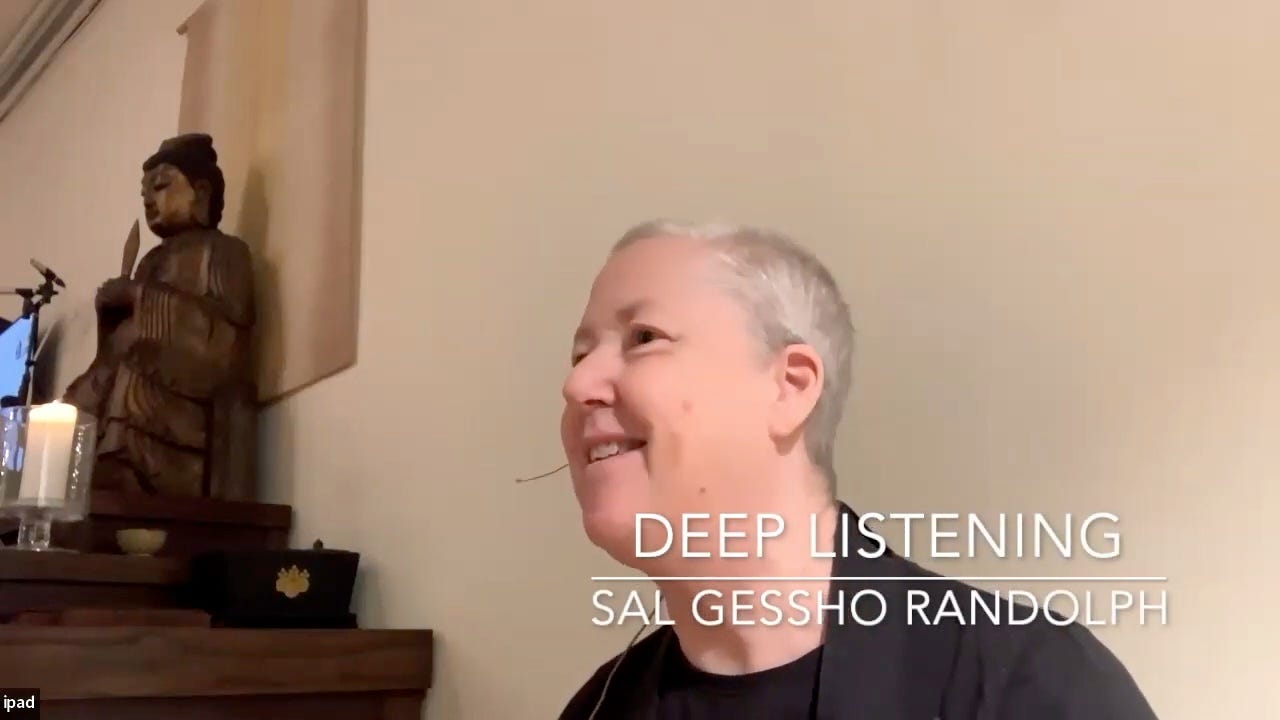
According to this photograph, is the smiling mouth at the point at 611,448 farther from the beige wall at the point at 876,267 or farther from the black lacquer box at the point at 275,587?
the black lacquer box at the point at 275,587

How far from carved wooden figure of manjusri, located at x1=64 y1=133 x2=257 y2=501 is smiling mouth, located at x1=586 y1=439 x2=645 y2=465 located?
1.04 m

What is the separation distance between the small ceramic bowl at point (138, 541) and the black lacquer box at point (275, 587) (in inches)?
2.2

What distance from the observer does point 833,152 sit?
0.93m

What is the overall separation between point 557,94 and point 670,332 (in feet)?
2.12

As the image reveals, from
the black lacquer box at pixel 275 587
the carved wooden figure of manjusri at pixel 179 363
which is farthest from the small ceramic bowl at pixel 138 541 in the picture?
the carved wooden figure of manjusri at pixel 179 363

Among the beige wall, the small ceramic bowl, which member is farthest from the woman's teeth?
the small ceramic bowl

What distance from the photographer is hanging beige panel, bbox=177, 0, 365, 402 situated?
157cm

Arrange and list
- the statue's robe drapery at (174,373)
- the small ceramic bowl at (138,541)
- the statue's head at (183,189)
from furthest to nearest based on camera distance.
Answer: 1. the statue's head at (183,189)
2. the statue's robe drapery at (174,373)
3. the small ceramic bowl at (138,541)

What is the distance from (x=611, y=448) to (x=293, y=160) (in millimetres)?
1268

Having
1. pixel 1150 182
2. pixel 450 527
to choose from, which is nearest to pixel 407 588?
pixel 450 527

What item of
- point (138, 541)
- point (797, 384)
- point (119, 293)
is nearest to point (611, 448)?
point (797, 384)

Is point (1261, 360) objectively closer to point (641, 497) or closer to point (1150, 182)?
point (1150, 182)

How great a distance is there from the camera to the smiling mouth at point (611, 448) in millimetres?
672

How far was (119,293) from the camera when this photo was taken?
159 centimetres
